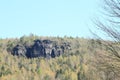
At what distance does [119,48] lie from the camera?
12852 mm

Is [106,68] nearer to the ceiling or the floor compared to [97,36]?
nearer to the floor

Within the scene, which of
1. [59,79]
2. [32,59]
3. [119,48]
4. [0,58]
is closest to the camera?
[119,48]

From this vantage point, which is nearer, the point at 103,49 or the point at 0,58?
the point at 103,49

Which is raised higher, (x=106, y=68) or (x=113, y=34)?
(x=113, y=34)

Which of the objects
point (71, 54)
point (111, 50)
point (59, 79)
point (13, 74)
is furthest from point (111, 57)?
point (71, 54)

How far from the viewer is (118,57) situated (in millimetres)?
12914

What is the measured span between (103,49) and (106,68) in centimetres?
59

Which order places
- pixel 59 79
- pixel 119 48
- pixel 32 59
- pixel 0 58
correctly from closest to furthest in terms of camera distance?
pixel 119 48, pixel 59 79, pixel 0 58, pixel 32 59

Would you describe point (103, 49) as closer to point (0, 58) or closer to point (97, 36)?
point (97, 36)

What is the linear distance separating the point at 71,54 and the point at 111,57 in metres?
187

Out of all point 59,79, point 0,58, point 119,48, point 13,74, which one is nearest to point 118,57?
point 119,48

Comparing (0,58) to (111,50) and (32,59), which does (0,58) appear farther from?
(111,50)

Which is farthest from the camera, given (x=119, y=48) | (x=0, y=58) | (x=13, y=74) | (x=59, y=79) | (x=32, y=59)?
(x=32, y=59)

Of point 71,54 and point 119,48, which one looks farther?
point 71,54
